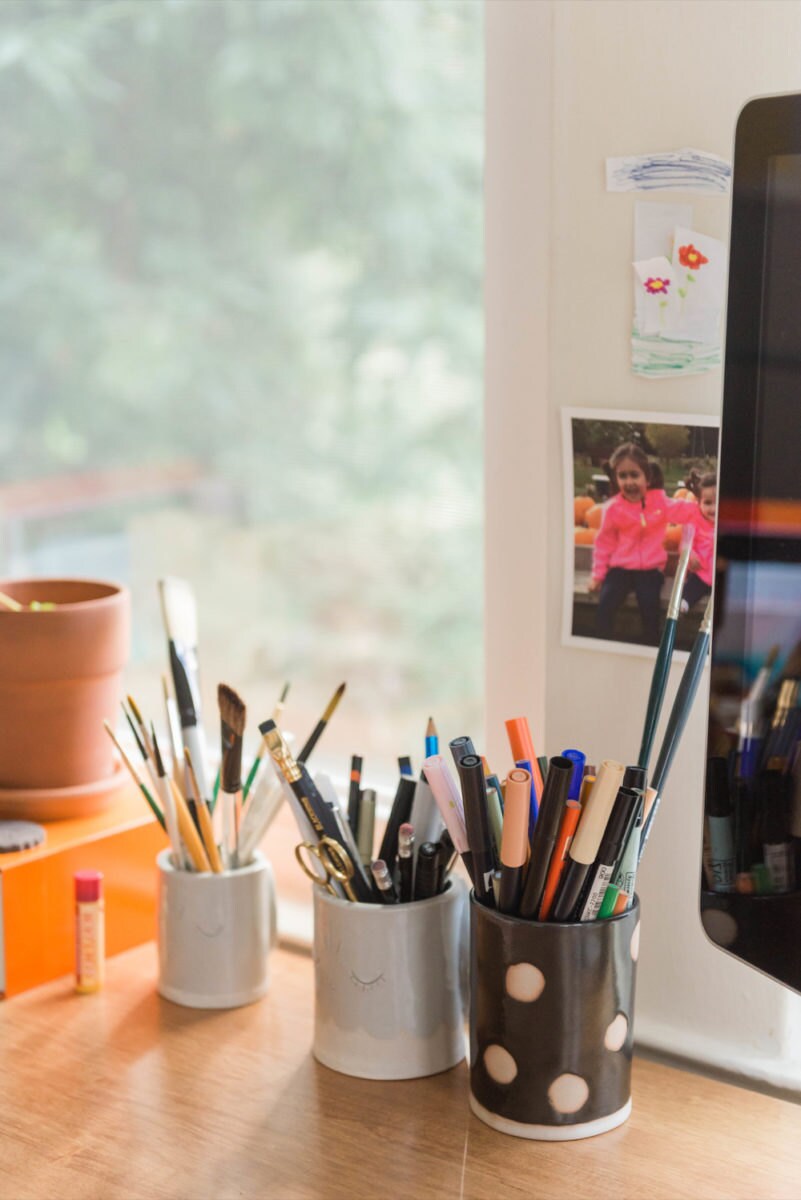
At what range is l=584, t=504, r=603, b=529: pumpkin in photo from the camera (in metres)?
0.80

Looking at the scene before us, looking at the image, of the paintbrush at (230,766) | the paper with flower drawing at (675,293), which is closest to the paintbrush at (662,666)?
the paper with flower drawing at (675,293)

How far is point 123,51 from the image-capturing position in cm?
115

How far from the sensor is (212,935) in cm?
87

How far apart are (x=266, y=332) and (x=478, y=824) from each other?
1.82ft

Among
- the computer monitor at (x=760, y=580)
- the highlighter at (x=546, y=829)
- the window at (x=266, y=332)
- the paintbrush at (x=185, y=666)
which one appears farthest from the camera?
the window at (x=266, y=332)

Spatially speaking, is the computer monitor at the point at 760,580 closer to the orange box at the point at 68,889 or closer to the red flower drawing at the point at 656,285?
the red flower drawing at the point at 656,285

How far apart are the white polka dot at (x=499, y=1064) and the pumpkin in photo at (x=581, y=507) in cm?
31

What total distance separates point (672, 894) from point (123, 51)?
0.84m

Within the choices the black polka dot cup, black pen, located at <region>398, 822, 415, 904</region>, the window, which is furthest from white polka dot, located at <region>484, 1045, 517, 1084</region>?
the window

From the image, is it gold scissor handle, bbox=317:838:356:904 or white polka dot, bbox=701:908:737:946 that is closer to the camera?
white polka dot, bbox=701:908:737:946

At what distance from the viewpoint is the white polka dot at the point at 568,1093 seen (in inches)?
28.0

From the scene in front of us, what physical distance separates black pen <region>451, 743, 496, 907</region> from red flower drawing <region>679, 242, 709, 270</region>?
0.30m

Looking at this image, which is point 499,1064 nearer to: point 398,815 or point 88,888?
point 398,815

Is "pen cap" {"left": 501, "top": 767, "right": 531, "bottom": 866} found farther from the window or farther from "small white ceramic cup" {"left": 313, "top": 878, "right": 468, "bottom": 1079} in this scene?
the window
